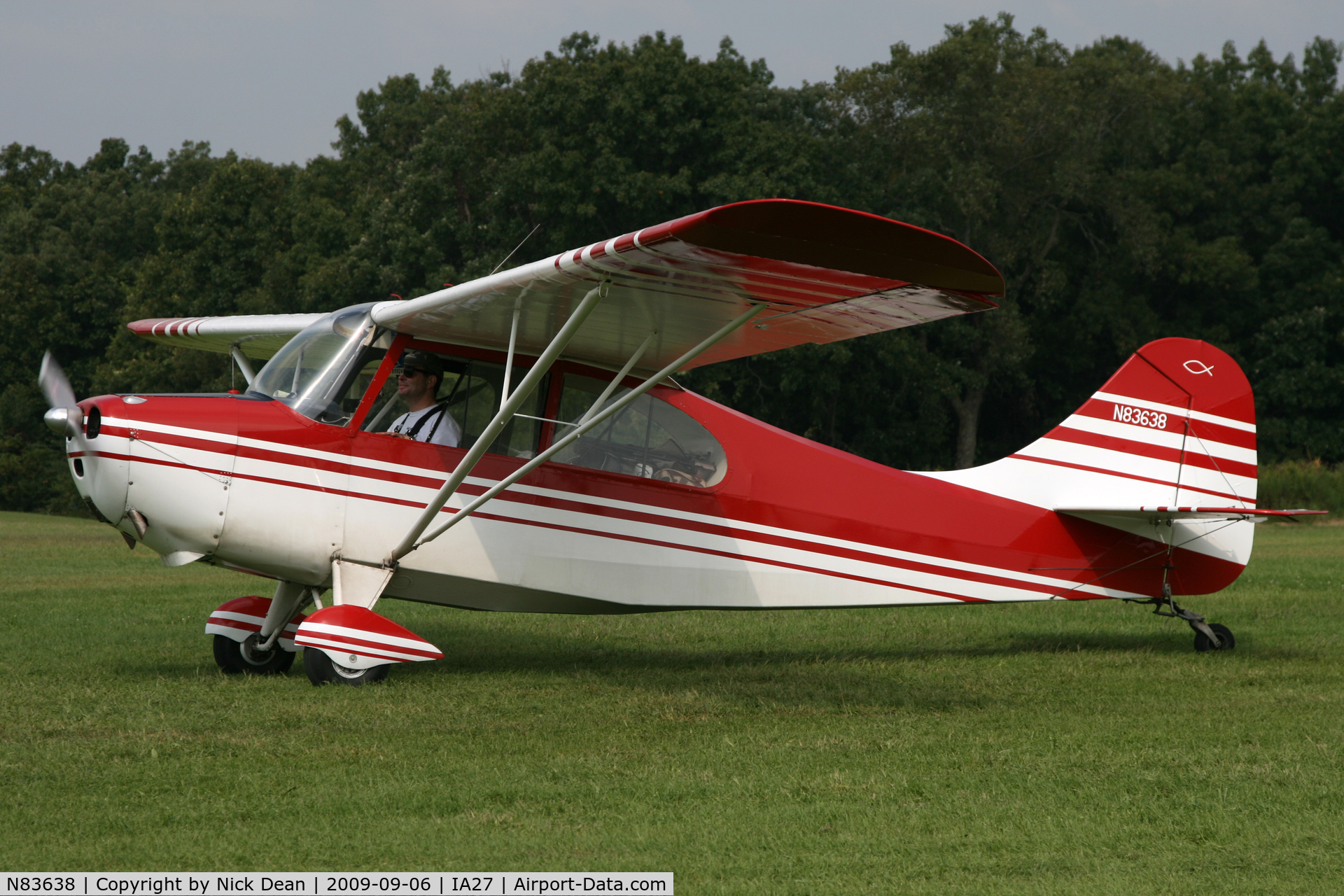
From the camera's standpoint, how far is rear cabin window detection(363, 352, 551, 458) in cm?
770

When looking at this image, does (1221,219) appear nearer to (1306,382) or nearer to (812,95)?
(1306,382)

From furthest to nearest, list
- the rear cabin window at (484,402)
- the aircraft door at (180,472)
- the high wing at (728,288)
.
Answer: the rear cabin window at (484,402)
the aircraft door at (180,472)
the high wing at (728,288)

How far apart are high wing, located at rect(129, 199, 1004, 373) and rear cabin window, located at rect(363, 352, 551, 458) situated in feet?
0.58

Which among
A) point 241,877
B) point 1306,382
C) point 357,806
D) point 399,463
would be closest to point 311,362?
point 399,463

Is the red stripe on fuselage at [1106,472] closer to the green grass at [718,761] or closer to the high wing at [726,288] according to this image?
the green grass at [718,761]

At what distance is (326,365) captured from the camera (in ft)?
24.5

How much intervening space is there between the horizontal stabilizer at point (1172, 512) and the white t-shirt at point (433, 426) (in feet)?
15.3

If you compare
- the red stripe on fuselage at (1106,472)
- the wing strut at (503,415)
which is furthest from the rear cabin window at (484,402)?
the red stripe on fuselage at (1106,472)

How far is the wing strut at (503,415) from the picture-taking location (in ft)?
20.1

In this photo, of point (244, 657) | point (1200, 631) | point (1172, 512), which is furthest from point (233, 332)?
point (1200, 631)

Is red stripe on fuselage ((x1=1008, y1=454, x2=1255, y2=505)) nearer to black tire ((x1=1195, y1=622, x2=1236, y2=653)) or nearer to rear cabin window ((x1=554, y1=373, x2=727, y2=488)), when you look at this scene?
black tire ((x1=1195, y1=622, x2=1236, y2=653))

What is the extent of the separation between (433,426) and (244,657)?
6.72 ft

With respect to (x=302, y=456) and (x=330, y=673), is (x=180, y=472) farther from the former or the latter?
(x=330, y=673)

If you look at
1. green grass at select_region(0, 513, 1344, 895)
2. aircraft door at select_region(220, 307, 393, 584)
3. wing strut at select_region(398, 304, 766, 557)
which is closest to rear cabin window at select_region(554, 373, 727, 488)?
wing strut at select_region(398, 304, 766, 557)
